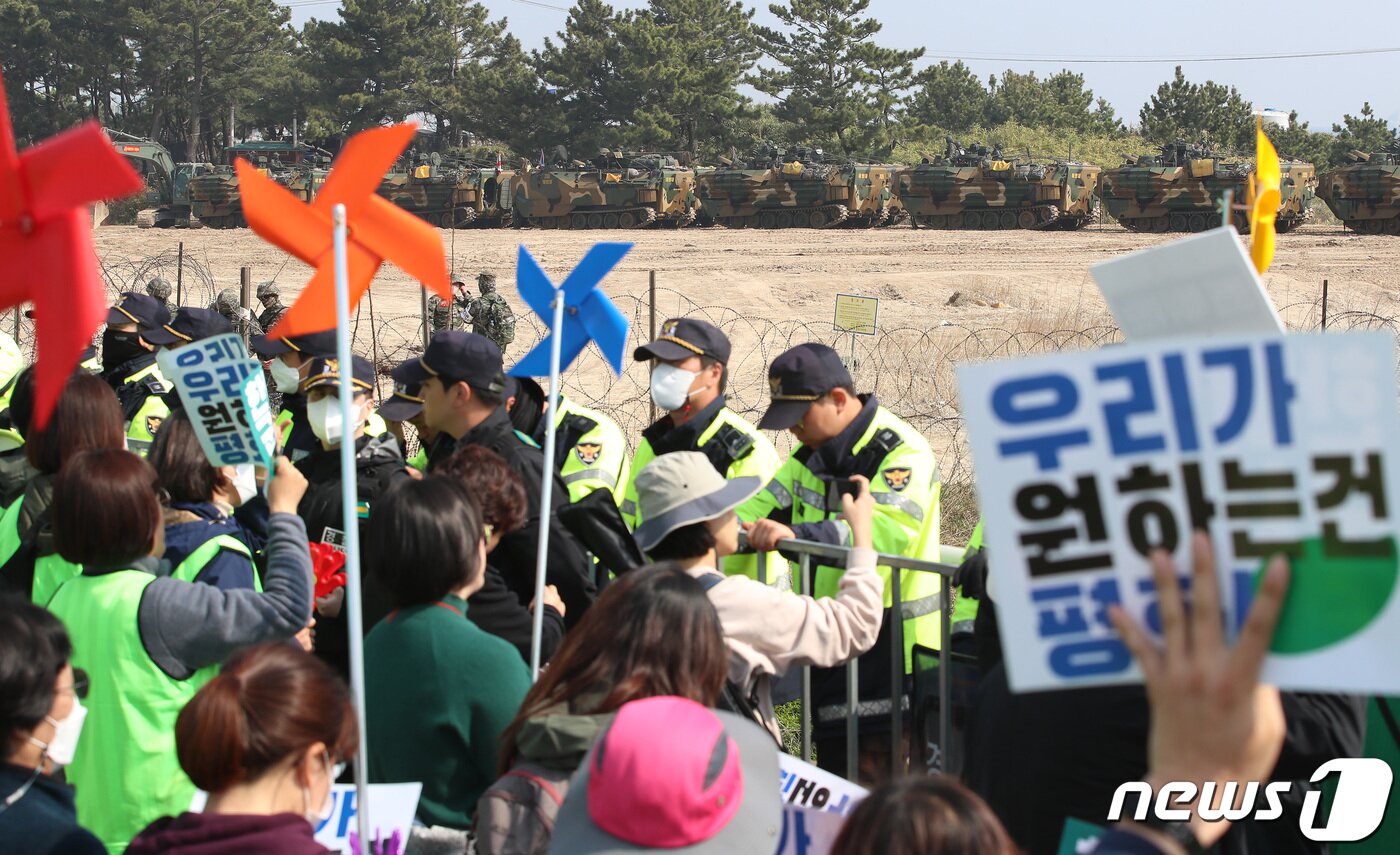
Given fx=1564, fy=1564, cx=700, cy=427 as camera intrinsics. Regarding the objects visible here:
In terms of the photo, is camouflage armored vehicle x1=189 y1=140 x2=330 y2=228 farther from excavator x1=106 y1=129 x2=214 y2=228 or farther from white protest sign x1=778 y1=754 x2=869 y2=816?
white protest sign x1=778 y1=754 x2=869 y2=816

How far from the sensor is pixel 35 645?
2.87 metres

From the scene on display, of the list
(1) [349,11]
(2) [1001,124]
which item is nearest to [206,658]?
(1) [349,11]

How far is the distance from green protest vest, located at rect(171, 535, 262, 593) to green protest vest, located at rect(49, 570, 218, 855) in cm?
23

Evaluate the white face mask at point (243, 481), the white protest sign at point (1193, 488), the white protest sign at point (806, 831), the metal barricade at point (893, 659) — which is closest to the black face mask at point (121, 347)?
the white face mask at point (243, 481)

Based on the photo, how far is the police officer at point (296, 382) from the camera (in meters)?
6.03

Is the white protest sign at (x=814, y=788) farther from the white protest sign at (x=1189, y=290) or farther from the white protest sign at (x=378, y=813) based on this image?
the white protest sign at (x=1189, y=290)

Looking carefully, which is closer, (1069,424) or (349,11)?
(1069,424)

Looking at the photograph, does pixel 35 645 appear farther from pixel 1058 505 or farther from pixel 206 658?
pixel 1058 505

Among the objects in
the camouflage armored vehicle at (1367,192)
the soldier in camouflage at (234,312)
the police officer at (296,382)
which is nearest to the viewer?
the police officer at (296,382)

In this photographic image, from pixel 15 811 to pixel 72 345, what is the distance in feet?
2.81

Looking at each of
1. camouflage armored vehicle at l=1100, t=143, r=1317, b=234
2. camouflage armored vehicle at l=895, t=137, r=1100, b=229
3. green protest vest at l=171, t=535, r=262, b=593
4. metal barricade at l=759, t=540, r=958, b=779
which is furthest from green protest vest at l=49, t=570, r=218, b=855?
camouflage armored vehicle at l=895, t=137, r=1100, b=229

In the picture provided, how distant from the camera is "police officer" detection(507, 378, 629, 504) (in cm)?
582

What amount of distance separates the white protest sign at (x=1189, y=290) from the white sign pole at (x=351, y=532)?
147 cm

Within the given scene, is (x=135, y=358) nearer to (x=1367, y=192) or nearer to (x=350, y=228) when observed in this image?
(x=350, y=228)
